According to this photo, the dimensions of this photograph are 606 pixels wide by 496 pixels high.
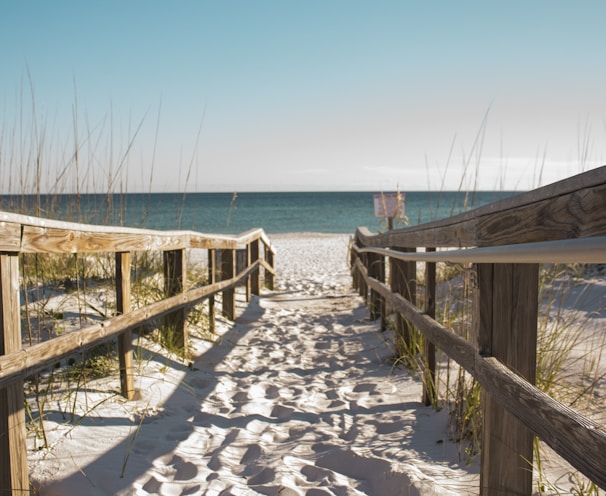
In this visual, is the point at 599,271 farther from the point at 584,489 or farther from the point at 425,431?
the point at 584,489

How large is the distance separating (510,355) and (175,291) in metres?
3.03

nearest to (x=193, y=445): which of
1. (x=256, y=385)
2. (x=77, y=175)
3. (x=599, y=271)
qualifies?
(x=256, y=385)

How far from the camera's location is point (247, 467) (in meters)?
2.40

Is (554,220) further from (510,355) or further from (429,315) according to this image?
(429,315)

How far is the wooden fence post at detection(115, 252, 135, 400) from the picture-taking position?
3037 mm

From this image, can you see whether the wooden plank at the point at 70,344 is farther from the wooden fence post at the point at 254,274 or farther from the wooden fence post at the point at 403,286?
the wooden fence post at the point at 254,274

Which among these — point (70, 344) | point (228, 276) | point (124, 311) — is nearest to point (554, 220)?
point (70, 344)

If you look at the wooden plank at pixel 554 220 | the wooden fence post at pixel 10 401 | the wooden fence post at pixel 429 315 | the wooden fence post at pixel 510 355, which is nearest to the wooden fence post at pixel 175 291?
the wooden fence post at pixel 429 315

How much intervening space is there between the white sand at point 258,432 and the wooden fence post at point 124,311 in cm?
8

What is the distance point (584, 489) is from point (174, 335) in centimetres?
A: 300

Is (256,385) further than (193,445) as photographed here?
Yes

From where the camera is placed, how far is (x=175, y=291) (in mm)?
4270

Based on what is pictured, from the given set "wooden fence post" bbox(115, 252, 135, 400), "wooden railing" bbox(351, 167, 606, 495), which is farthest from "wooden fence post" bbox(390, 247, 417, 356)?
"wooden fence post" bbox(115, 252, 135, 400)

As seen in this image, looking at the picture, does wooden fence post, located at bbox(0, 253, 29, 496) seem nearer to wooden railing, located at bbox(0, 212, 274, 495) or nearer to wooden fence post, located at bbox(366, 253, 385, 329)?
wooden railing, located at bbox(0, 212, 274, 495)
